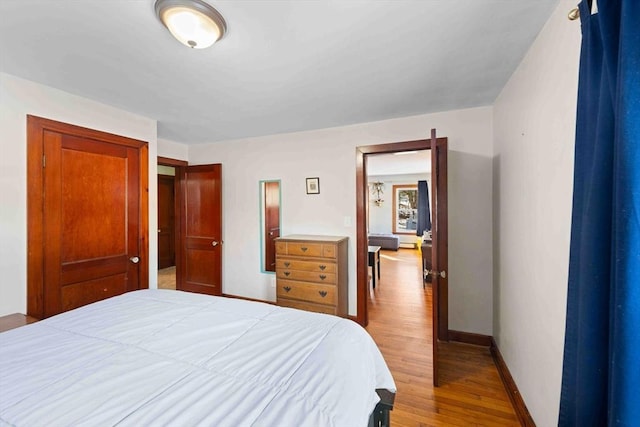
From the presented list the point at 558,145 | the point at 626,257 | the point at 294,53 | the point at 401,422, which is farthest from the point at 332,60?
the point at 401,422

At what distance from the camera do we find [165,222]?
5965mm

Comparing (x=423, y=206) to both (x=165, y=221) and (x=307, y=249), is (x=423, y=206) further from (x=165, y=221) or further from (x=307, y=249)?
(x=165, y=221)

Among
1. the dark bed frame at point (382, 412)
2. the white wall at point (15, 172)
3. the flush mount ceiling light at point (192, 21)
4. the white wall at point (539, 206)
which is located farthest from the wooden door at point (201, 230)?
the white wall at point (539, 206)

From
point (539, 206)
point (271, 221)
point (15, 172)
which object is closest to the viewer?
point (539, 206)

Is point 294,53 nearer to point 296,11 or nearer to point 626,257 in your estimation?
point 296,11

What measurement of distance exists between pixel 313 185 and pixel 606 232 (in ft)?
9.02

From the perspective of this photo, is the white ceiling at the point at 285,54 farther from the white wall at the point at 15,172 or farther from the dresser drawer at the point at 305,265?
the dresser drawer at the point at 305,265

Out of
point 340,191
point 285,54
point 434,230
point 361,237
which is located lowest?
point 361,237

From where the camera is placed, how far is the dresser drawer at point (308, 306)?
2.79 meters

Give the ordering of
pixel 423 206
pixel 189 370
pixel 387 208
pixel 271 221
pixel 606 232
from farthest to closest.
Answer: pixel 387 208 → pixel 423 206 → pixel 271 221 → pixel 189 370 → pixel 606 232

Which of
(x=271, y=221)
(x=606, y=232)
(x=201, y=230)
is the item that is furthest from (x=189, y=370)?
(x=201, y=230)

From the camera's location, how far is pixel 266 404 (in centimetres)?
79

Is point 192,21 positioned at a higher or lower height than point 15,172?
higher

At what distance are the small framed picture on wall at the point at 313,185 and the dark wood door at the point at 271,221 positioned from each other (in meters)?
0.52
